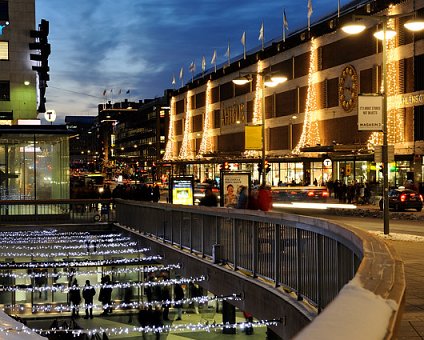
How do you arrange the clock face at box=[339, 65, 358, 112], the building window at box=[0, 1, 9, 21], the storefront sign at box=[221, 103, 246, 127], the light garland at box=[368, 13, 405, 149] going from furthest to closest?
the storefront sign at box=[221, 103, 246, 127]
the clock face at box=[339, 65, 358, 112]
the building window at box=[0, 1, 9, 21]
the light garland at box=[368, 13, 405, 149]

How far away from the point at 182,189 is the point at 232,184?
109 inches

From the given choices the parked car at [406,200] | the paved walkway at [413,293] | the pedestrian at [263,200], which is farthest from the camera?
the parked car at [406,200]

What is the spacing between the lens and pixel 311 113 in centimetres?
7194

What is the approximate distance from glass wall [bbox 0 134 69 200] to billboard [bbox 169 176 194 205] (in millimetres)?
8882

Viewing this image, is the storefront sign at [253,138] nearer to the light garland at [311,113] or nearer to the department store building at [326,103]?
the department store building at [326,103]

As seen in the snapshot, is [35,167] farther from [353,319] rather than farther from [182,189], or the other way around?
A: [353,319]

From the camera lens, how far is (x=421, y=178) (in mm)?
56031

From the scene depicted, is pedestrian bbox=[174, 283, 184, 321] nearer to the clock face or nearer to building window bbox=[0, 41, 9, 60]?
the clock face

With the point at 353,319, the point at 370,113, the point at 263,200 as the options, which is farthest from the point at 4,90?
the point at 353,319

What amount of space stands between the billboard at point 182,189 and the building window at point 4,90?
36228 millimetres

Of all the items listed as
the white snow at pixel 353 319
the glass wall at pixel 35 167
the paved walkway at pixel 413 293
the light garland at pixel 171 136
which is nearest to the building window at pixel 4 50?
the glass wall at pixel 35 167

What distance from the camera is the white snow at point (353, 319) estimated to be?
3.03 metres

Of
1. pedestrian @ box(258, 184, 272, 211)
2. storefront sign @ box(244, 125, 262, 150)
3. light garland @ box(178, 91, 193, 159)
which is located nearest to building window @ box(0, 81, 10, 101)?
storefront sign @ box(244, 125, 262, 150)

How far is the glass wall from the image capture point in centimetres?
3600
